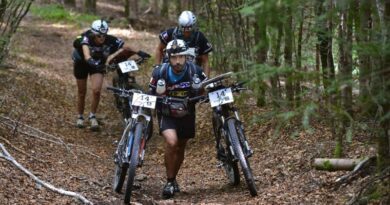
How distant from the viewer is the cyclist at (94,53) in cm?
1055

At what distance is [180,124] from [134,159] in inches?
36.2

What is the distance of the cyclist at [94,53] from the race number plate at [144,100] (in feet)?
12.1

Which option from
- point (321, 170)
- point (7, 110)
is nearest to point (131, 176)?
point (321, 170)

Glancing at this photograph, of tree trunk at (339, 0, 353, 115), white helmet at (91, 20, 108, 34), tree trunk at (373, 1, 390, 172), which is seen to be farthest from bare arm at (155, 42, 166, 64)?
tree trunk at (373, 1, 390, 172)

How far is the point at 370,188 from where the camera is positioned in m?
5.01

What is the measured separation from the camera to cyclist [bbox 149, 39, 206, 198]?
281 inches

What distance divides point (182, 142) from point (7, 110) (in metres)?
3.73

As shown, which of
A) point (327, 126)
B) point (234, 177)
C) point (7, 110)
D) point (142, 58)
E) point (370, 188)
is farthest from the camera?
point (142, 58)

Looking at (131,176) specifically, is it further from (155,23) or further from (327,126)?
(155,23)

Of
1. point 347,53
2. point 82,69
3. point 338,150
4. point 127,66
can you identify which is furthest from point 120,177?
point 82,69

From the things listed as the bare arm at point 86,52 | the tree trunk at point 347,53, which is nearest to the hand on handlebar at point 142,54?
the bare arm at point 86,52

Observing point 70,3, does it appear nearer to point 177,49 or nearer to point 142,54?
point 142,54

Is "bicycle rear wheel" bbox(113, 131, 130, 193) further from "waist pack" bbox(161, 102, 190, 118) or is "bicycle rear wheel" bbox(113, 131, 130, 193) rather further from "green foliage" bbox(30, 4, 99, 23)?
"green foliage" bbox(30, 4, 99, 23)

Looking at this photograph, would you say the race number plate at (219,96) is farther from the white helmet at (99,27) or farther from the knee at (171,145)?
the white helmet at (99,27)
